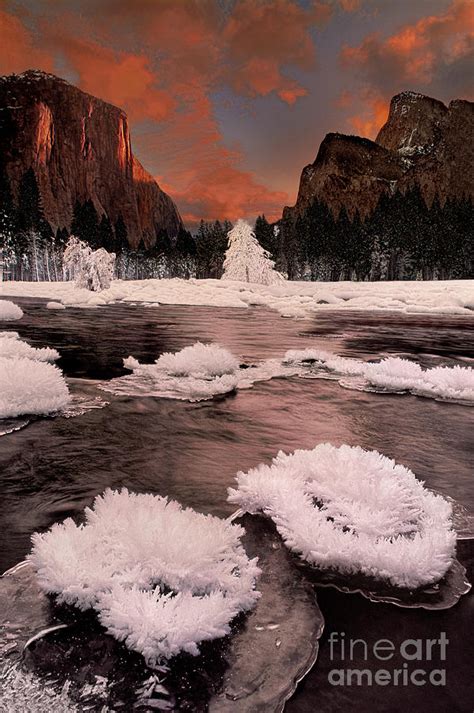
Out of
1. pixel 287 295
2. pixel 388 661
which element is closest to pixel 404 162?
pixel 287 295

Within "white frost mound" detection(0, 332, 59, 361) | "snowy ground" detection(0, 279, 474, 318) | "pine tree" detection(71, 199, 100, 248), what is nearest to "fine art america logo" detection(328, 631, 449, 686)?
"white frost mound" detection(0, 332, 59, 361)

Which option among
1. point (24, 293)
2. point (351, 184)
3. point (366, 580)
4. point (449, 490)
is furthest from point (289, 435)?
point (351, 184)

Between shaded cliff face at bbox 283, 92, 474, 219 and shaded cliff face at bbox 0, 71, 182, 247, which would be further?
shaded cliff face at bbox 283, 92, 474, 219

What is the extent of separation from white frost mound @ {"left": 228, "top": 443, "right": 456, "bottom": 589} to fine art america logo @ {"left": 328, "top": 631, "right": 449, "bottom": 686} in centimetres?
29

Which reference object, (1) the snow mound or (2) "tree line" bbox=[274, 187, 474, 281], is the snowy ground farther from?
(2) "tree line" bbox=[274, 187, 474, 281]

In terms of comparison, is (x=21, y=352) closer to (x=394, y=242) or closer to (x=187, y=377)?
(x=187, y=377)

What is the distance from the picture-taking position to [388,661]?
1.46 m

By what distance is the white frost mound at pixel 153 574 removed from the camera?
4.46ft

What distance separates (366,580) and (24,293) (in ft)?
122

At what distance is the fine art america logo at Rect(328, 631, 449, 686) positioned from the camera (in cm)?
139

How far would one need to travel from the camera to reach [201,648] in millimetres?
1394

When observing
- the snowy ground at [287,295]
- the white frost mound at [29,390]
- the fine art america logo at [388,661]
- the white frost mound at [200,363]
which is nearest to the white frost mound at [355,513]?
the fine art america logo at [388,661]

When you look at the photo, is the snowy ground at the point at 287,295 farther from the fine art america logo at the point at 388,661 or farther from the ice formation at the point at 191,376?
the fine art america logo at the point at 388,661

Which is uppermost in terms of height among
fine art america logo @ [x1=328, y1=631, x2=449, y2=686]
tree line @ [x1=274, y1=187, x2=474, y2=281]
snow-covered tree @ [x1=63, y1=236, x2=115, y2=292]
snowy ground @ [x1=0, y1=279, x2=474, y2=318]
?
tree line @ [x1=274, y1=187, x2=474, y2=281]
